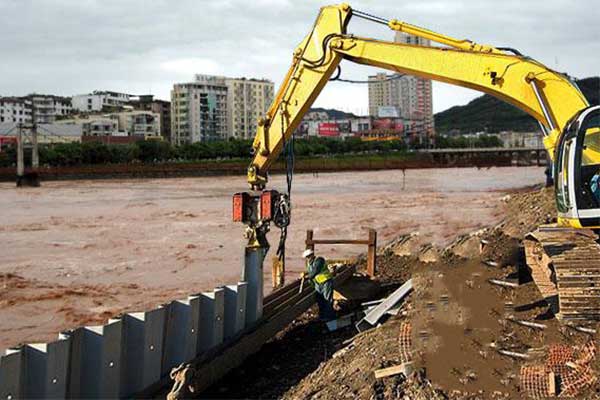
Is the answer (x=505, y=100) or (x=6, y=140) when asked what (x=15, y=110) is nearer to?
(x=6, y=140)

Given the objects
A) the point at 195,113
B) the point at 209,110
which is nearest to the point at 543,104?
the point at 195,113

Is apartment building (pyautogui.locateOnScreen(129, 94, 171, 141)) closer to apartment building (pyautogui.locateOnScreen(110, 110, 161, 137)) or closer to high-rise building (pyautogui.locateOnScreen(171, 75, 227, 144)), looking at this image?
high-rise building (pyautogui.locateOnScreen(171, 75, 227, 144))

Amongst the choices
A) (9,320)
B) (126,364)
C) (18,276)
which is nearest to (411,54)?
(126,364)

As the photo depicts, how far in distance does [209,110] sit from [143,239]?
15534cm

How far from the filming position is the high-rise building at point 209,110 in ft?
580

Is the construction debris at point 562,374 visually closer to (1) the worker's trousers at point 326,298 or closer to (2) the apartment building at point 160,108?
(1) the worker's trousers at point 326,298

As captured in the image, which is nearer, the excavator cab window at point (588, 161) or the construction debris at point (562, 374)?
the construction debris at point (562, 374)

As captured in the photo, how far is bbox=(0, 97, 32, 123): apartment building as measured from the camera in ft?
582

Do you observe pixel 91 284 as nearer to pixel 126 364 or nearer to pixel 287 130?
pixel 287 130

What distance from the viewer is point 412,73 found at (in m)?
11.1

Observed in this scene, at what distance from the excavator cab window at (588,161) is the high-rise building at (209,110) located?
16295cm

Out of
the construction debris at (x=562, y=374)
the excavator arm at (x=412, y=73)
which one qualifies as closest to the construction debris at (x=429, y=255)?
the excavator arm at (x=412, y=73)

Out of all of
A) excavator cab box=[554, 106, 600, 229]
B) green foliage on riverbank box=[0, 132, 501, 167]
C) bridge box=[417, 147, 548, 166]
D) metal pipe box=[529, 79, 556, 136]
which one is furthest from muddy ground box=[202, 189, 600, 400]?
bridge box=[417, 147, 548, 166]

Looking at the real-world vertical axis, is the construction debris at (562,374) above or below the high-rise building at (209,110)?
below
